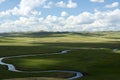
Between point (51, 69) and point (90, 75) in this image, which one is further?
point (51, 69)

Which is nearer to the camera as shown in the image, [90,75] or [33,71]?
[90,75]

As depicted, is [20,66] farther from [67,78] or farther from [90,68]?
[67,78]

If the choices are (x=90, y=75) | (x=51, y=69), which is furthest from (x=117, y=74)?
(x=51, y=69)

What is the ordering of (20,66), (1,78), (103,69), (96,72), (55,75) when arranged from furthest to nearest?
(20,66)
(103,69)
(96,72)
(55,75)
(1,78)

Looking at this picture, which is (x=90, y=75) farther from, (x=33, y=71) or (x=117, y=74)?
(x=33, y=71)

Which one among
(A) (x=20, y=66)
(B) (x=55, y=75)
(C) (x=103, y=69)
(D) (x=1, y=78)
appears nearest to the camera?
(D) (x=1, y=78)

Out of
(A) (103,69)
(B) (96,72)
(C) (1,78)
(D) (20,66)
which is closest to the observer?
(C) (1,78)

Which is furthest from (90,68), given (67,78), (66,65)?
(67,78)
